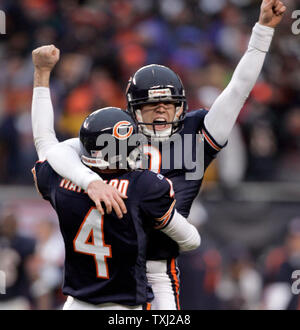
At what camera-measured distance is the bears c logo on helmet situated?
3.48 m

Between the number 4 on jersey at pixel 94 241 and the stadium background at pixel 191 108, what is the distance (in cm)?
377

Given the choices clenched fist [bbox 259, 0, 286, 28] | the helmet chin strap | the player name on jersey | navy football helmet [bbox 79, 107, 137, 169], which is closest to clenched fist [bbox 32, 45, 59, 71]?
the helmet chin strap

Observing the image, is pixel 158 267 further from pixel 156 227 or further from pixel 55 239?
pixel 55 239

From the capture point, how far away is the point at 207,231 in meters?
7.84

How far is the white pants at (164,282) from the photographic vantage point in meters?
3.86

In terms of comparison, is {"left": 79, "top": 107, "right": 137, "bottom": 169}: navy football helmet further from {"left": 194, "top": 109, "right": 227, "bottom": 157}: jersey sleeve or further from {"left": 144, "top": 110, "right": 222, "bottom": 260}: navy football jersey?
{"left": 194, "top": 109, "right": 227, "bottom": 157}: jersey sleeve

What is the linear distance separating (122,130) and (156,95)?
0.56 meters

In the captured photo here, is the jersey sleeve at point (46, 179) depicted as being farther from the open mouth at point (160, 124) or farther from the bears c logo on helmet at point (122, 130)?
the open mouth at point (160, 124)

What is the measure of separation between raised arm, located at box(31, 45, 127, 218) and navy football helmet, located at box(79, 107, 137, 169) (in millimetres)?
82

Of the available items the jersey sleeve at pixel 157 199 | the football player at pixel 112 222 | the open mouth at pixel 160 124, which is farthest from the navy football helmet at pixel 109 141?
the open mouth at pixel 160 124

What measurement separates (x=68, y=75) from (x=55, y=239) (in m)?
2.35

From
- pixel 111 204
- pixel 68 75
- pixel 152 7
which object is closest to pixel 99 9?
pixel 152 7

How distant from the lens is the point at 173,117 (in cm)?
405

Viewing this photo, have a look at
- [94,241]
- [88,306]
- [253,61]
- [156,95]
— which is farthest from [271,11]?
[88,306]
